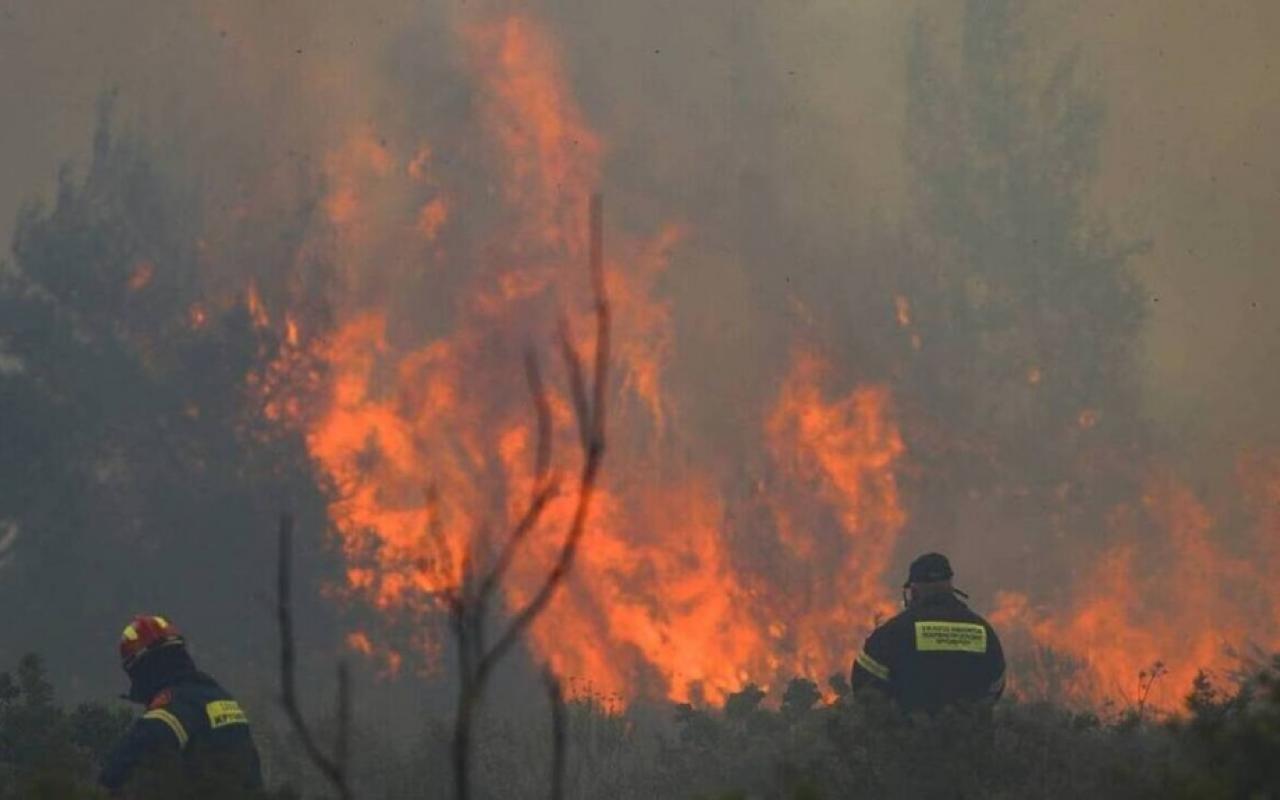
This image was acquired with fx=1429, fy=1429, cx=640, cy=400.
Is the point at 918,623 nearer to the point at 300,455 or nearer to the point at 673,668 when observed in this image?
the point at 673,668

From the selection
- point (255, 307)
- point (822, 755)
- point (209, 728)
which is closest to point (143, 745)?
point (209, 728)

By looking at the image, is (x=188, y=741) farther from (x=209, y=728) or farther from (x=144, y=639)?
(x=144, y=639)

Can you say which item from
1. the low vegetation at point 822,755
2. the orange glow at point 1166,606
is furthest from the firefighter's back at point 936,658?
the orange glow at point 1166,606

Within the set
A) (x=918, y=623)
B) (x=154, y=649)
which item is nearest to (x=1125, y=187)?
(x=918, y=623)

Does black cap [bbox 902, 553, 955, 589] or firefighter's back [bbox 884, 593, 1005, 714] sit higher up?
black cap [bbox 902, 553, 955, 589]

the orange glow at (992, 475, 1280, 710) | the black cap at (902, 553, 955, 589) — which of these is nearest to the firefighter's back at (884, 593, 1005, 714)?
the black cap at (902, 553, 955, 589)

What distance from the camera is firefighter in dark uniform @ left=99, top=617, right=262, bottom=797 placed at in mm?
6719

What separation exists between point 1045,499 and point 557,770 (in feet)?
87.8

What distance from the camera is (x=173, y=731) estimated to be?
286 inches

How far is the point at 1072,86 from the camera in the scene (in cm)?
3216

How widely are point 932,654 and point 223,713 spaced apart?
4.27 metres

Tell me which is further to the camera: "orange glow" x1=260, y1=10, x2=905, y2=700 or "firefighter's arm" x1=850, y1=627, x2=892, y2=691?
"orange glow" x1=260, y1=10, x2=905, y2=700

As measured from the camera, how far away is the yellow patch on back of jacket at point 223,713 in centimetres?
745

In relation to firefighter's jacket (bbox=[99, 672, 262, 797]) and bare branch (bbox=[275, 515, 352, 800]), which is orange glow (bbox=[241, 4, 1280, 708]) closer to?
firefighter's jacket (bbox=[99, 672, 262, 797])
